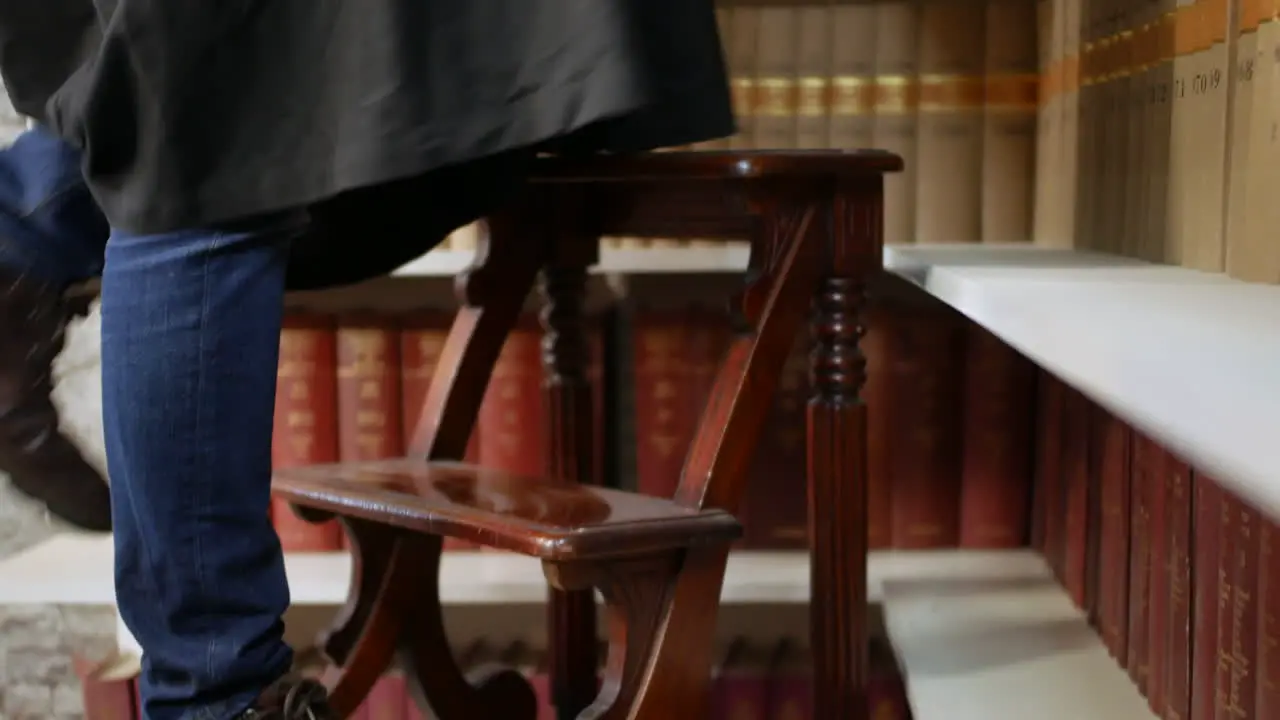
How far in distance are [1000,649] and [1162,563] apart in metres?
0.19

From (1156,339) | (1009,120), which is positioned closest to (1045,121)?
(1009,120)

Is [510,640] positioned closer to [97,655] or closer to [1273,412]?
[97,655]

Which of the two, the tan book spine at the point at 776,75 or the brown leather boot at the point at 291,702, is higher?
the tan book spine at the point at 776,75

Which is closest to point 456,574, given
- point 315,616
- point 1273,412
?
point 315,616

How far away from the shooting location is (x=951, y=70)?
130cm

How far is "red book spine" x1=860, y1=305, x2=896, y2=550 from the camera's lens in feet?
4.16

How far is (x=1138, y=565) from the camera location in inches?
38.0

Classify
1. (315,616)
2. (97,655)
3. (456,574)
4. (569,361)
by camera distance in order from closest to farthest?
(569,361), (456,574), (315,616), (97,655)

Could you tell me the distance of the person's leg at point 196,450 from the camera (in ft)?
2.21

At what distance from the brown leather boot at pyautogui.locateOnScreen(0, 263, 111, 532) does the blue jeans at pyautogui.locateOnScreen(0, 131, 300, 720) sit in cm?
23

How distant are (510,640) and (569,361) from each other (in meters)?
0.45

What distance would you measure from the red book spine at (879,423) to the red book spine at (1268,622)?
545 mm

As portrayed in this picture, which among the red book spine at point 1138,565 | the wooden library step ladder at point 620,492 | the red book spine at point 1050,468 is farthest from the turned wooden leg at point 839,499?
the red book spine at point 1050,468

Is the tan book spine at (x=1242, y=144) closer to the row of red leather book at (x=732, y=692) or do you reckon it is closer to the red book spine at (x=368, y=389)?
the row of red leather book at (x=732, y=692)
